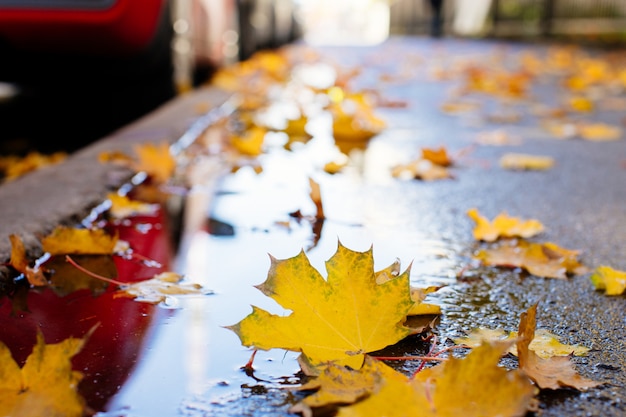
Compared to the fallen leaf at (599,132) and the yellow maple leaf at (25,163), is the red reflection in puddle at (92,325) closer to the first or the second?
the yellow maple leaf at (25,163)

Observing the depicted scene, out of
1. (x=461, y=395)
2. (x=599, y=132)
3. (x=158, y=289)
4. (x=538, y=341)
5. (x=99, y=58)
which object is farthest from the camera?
(x=99, y=58)

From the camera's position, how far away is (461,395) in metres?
0.86

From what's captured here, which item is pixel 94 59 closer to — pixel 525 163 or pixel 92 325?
pixel 525 163

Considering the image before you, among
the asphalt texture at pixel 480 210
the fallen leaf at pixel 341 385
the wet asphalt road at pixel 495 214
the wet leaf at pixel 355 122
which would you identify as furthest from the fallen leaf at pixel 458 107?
the fallen leaf at pixel 341 385

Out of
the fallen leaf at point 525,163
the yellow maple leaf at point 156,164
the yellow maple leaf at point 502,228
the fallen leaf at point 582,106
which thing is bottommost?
the fallen leaf at point 582,106

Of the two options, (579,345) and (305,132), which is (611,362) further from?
(305,132)

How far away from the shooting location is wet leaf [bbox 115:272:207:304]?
1329mm

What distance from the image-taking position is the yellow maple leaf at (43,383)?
88 centimetres

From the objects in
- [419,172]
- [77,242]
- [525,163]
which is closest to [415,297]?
[77,242]

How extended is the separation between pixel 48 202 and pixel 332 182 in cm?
89

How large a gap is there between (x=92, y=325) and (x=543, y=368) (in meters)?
0.69

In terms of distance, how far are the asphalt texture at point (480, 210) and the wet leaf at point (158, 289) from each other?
15 cm

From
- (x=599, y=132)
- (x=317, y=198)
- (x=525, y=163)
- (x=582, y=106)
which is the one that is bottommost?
(x=582, y=106)

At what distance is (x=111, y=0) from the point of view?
3082 millimetres
